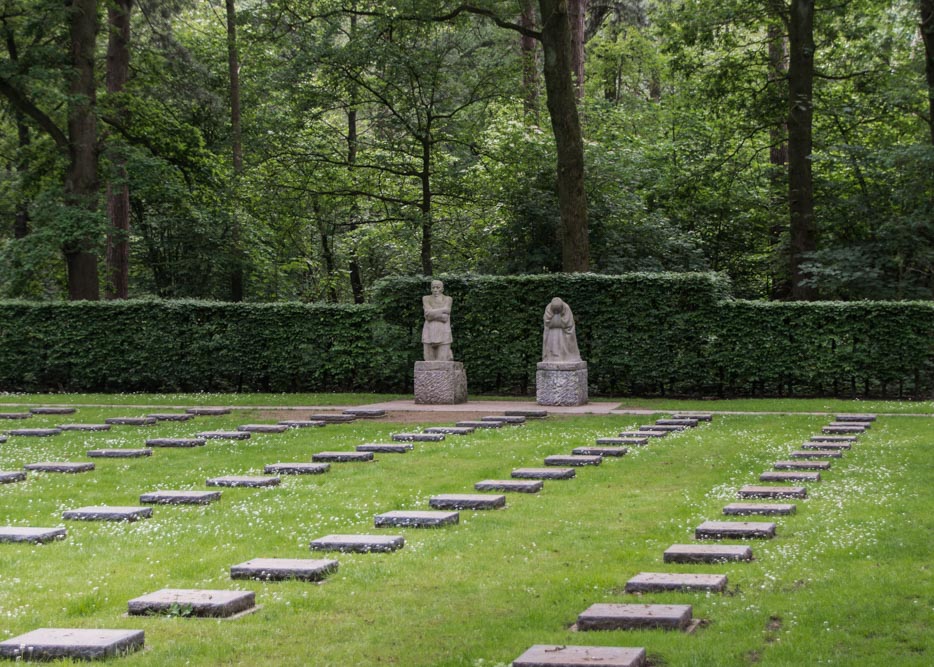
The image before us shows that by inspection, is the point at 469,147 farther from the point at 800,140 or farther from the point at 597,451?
the point at 597,451

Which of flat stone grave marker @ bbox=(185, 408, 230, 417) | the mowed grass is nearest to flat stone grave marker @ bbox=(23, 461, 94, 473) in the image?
the mowed grass

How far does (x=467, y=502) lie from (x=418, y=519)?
820 mm

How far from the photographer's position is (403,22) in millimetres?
25250

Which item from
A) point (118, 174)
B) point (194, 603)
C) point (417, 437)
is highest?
point (118, 174)

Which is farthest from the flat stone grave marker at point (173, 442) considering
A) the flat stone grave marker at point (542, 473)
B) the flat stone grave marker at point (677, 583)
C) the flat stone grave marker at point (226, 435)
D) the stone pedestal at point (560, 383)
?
the flat stone grave marker at point (677, 583)

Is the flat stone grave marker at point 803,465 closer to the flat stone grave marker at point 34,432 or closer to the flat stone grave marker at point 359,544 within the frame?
the flat stone grave marker at point 359,544

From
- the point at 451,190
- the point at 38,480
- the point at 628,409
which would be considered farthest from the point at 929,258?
the point at 38,480

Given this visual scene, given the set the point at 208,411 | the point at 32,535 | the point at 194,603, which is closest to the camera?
the point at 194,603

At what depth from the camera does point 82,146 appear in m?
26.8

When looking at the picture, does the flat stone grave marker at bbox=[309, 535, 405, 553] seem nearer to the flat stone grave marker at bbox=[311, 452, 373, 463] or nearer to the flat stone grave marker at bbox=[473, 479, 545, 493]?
the flat stone grave marker at bbox=[473, 479, 545, 493]

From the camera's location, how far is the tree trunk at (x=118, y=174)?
2773 centimetres

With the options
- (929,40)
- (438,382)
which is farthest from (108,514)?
(929,40)

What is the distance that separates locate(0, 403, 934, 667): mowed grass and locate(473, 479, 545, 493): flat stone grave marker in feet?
0.51

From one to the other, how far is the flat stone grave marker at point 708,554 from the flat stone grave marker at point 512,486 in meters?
3.20
